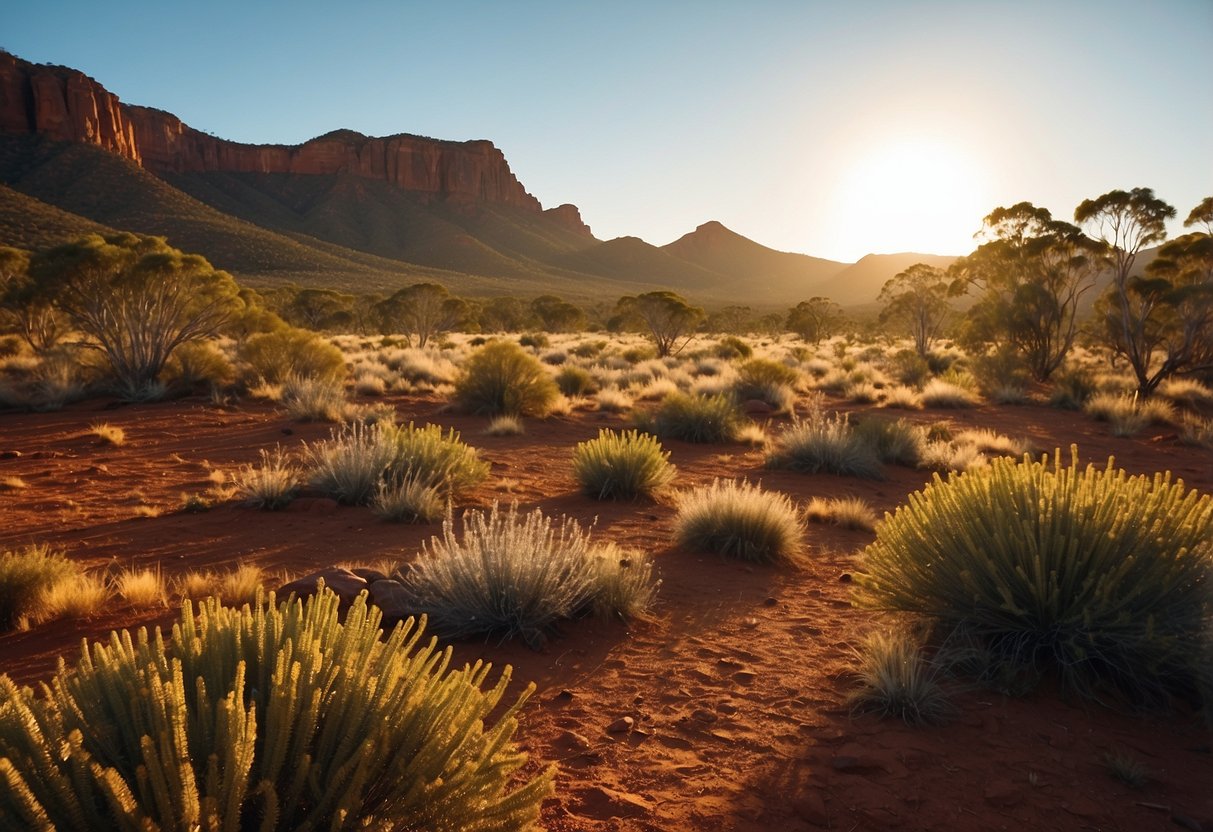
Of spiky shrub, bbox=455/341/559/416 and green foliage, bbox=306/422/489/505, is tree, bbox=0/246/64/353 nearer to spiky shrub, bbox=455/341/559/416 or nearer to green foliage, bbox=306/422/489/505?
spiky shrub, bbox=455/341/559/416

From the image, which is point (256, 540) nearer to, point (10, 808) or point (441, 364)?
point (10, 808)

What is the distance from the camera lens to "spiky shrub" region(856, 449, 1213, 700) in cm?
349

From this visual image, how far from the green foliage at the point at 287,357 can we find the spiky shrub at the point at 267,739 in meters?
14.8

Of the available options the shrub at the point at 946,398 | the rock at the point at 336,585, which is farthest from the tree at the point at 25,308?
the shrub at the point at 946,398

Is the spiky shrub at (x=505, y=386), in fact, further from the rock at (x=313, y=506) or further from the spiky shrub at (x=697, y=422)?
the rock at (x=313, y=506)

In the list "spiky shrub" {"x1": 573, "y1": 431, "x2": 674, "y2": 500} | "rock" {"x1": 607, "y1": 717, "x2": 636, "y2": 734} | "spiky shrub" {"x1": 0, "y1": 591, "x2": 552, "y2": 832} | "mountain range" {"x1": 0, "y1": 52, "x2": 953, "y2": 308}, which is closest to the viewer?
"spiky shrub" {"x1": 0, "y1": 591, "x2": 552, "y2": 832}

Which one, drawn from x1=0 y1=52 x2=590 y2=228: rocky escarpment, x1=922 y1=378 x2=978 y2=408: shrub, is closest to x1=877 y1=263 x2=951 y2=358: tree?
x1=922 y1=378 x2=978 y2=408: shrub

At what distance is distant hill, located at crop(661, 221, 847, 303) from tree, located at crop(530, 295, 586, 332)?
250 ft

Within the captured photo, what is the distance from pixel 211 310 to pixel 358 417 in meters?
7.03

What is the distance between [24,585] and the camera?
4422 mm

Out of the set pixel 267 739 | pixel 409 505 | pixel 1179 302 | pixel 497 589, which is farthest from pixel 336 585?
pixel 1179 302

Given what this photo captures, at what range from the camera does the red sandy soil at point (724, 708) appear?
9.07 ft

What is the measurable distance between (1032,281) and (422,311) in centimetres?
2631

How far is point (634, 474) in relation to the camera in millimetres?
8109
